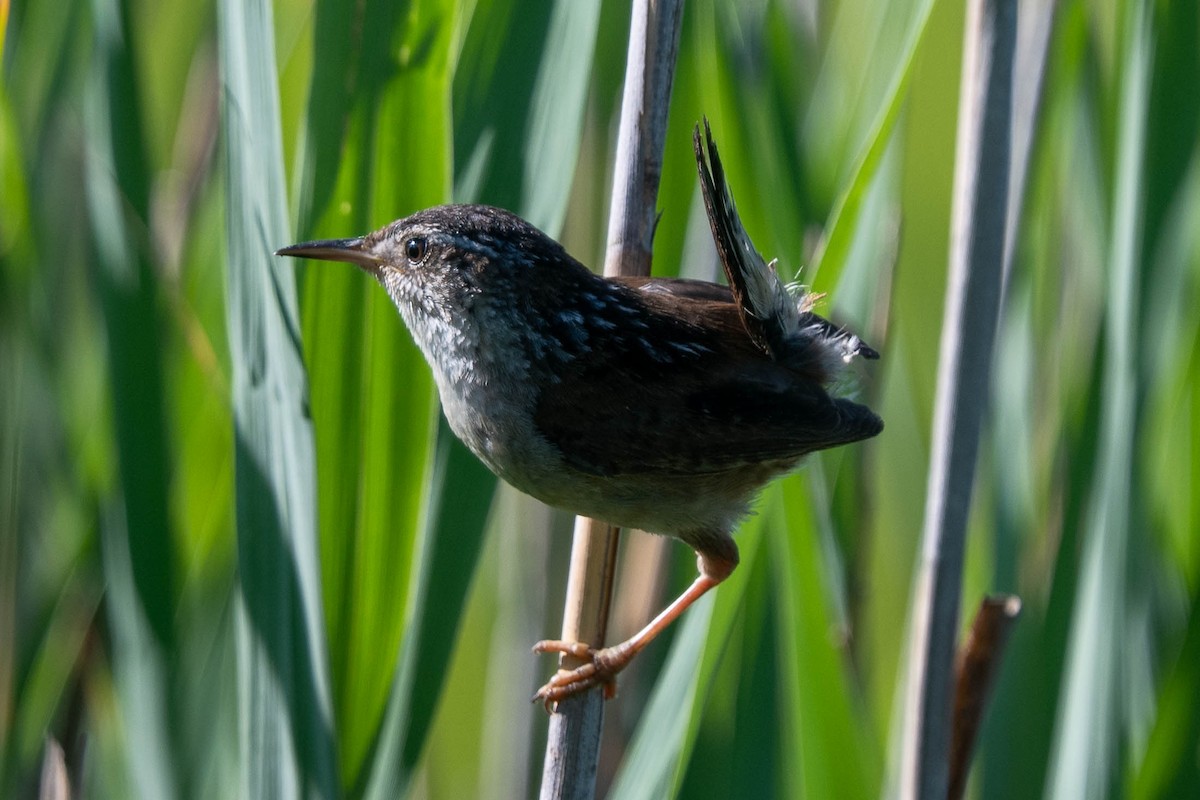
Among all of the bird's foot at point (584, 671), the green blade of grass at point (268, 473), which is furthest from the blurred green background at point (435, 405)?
the bird's foot at point (584, 671)

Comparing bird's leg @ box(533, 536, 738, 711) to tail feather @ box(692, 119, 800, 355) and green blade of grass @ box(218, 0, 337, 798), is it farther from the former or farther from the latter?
green blade of grass @ box(218, 0, 337, 798)

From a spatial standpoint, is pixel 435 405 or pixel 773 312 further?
pixel 773 312

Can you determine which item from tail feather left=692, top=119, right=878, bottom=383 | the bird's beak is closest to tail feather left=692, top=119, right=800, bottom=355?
tail feather left=692, top=119, right=878, bottom=383

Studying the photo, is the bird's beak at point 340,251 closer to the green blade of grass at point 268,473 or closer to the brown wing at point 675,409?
the green blade of grass at point 268,473

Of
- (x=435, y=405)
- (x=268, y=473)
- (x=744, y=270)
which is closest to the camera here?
(x=268, y=473)

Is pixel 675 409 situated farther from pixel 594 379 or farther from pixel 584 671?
pixel 584 671

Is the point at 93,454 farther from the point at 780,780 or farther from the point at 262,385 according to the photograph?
the point at 780,780

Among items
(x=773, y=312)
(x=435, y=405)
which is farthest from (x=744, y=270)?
(x=435, y=405)
